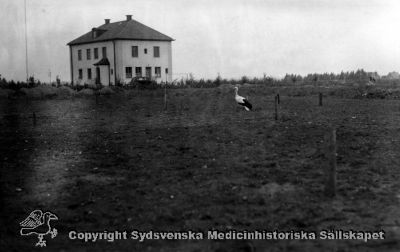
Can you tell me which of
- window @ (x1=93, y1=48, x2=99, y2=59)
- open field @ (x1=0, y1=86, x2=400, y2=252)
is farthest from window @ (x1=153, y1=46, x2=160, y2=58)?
open field @ (x1=0, y1=86, x2=400, y2=252)

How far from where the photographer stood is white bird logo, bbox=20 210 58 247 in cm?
740

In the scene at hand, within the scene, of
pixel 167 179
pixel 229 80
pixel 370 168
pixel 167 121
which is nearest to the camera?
pixel 167 179

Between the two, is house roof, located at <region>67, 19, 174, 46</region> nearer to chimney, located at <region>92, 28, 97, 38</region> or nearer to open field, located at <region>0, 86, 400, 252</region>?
chimney, located at <region>92, 28, 97, 38</region>

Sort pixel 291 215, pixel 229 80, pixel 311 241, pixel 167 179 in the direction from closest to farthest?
pixel 311 241
pixel 291 215
pixel 167 179
pixel 229 80

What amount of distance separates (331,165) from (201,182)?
8.56 ft

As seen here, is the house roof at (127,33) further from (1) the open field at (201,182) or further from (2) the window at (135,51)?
(1) the open field at (201,182)

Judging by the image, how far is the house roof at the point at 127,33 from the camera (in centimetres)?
6128

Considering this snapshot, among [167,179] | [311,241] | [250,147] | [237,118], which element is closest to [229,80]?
[237,118]

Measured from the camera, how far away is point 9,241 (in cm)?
700

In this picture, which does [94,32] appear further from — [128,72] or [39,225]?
[39,225]

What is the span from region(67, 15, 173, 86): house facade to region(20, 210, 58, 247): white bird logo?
172 ft

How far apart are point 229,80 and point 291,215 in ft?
156

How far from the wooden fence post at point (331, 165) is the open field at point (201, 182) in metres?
0.20

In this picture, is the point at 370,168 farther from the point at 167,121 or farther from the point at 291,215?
the point at 167,121
